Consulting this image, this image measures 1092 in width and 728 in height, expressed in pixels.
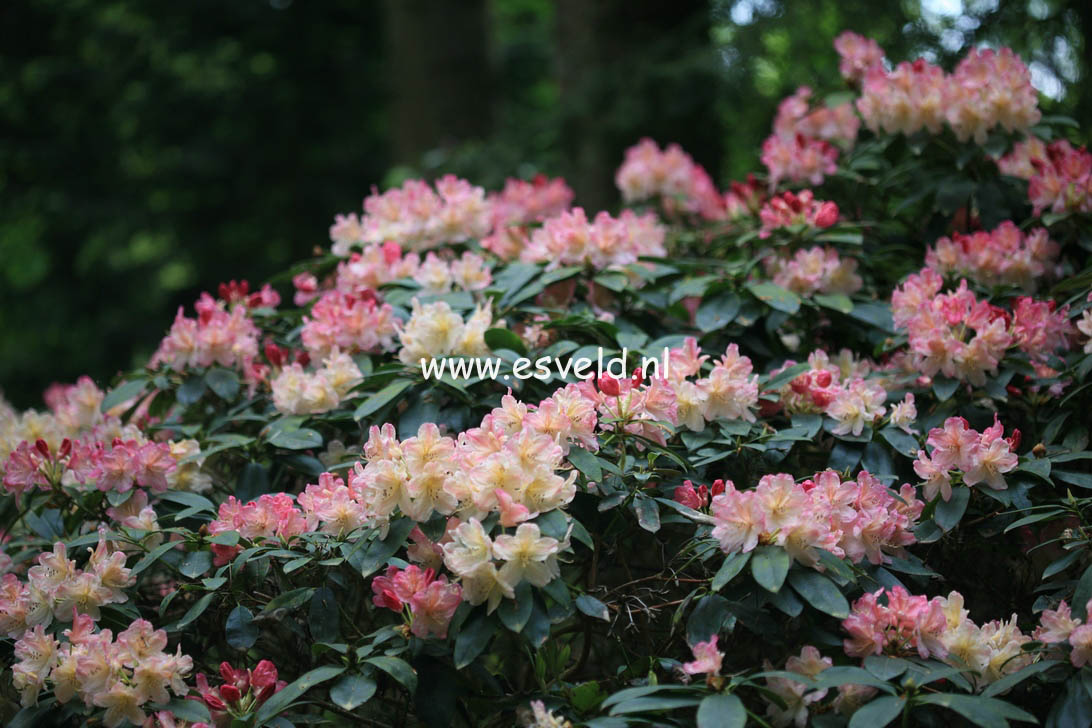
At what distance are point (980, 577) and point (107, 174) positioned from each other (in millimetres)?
6806

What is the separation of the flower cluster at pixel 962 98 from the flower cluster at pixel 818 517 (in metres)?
0.97

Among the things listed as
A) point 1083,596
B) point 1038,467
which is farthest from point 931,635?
point 1038,467

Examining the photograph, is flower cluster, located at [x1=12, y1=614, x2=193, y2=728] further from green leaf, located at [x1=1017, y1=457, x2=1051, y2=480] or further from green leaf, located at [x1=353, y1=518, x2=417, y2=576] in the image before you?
green leaf, located at [x1=1017, y1=457, x2=1051, y2=480]

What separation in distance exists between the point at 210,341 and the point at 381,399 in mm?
507

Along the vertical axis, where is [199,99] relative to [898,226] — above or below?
above

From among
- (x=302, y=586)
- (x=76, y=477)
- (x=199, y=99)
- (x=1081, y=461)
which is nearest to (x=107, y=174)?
(x=199, y=99)

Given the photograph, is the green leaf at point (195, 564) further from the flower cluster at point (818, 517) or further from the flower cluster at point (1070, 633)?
the flower cluster at point (1070, 633)

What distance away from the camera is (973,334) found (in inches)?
69.0

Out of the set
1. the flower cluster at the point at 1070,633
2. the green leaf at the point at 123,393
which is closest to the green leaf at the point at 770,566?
the flower cluster at the point at 1070,633

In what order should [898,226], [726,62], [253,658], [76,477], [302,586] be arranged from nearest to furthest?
[302,586] < [253,658] < [76,477] < [898,226] < [726,62]

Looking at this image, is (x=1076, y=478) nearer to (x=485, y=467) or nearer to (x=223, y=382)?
(x=485, y=467)

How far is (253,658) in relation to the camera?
5.39ft

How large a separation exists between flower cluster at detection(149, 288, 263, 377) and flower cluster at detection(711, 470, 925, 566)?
1071mm

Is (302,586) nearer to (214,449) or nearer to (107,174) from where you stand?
(214,449)
